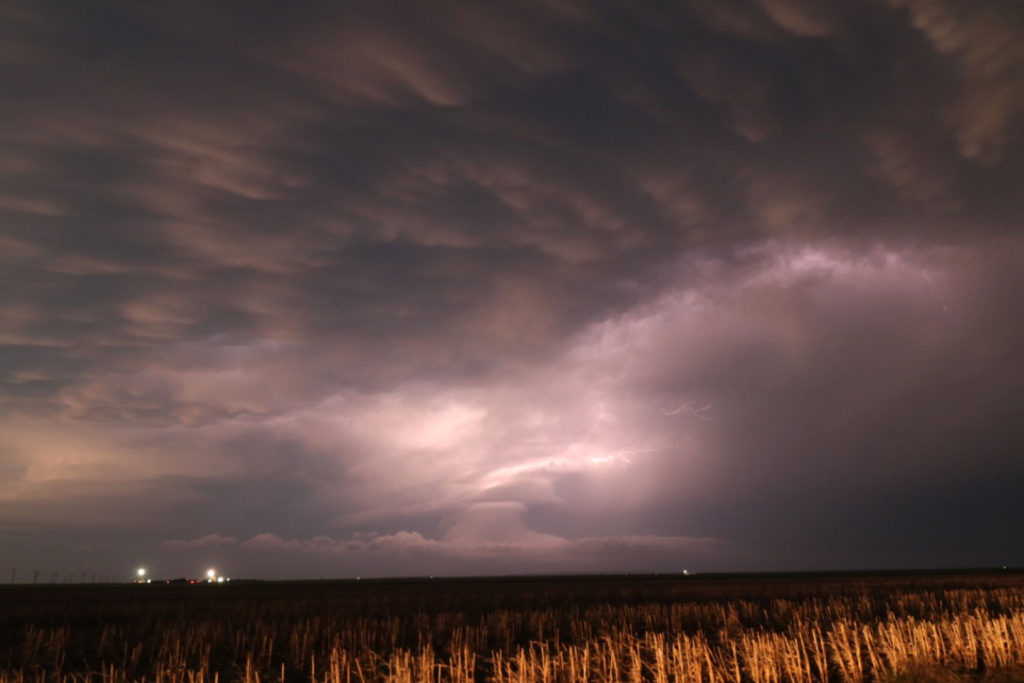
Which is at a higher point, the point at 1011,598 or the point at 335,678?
the point at 335,678

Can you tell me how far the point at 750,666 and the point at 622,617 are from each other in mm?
14326

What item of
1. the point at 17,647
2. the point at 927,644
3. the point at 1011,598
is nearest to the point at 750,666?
the point at 927,644

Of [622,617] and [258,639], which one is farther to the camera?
[622,617]

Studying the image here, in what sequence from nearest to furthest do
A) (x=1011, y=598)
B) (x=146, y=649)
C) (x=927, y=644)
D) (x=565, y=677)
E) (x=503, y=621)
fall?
(x=565, y=677)
(x=927, y=644)
(x=146, y=649)
(x=503, y=621)
(x=1011, y=598)

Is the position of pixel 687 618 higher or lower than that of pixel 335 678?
lower

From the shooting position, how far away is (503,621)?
26641mm

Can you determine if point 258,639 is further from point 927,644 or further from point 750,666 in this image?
point 927,644

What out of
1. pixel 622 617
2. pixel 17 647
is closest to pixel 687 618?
pixel 622 617

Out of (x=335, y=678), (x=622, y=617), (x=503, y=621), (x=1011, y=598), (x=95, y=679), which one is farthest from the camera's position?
(x=1011, y=598)

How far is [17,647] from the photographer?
81.4ft

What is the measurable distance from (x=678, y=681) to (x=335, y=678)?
7.94 m

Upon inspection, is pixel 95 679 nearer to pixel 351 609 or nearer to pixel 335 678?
pixel 335 678

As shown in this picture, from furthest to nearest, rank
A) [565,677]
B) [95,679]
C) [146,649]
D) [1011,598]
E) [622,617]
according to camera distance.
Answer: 1. [1011,598]
2. [622,617]
3. [146,649]
4. [95,679]
5. [565,677]

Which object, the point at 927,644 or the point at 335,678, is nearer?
the point at 335,678
